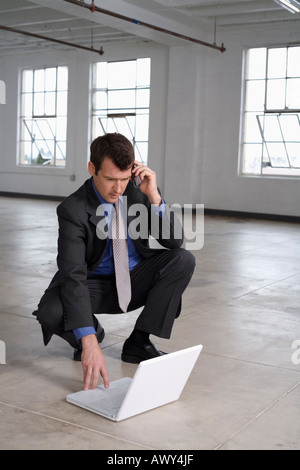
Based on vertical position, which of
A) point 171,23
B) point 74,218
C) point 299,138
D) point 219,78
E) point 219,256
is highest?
point 171,23

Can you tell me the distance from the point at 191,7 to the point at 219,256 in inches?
211

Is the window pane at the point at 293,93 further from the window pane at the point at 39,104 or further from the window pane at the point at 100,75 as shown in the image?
the window pane at the point at 39,104

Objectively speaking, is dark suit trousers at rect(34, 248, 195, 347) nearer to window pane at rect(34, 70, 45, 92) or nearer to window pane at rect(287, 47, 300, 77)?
window pane at rect(287, 47, 300, 77)

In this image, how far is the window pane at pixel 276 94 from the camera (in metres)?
11.1

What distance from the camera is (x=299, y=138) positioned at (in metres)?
11.0

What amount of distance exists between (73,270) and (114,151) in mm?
502

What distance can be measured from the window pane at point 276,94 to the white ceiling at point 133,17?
1.04 metres

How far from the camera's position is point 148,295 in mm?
2785

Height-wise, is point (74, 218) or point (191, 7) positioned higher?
point (191, 7)

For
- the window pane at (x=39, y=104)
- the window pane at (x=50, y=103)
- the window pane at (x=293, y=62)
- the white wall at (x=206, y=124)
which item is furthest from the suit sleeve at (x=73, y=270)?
the window pane at (x=39, y=104)
